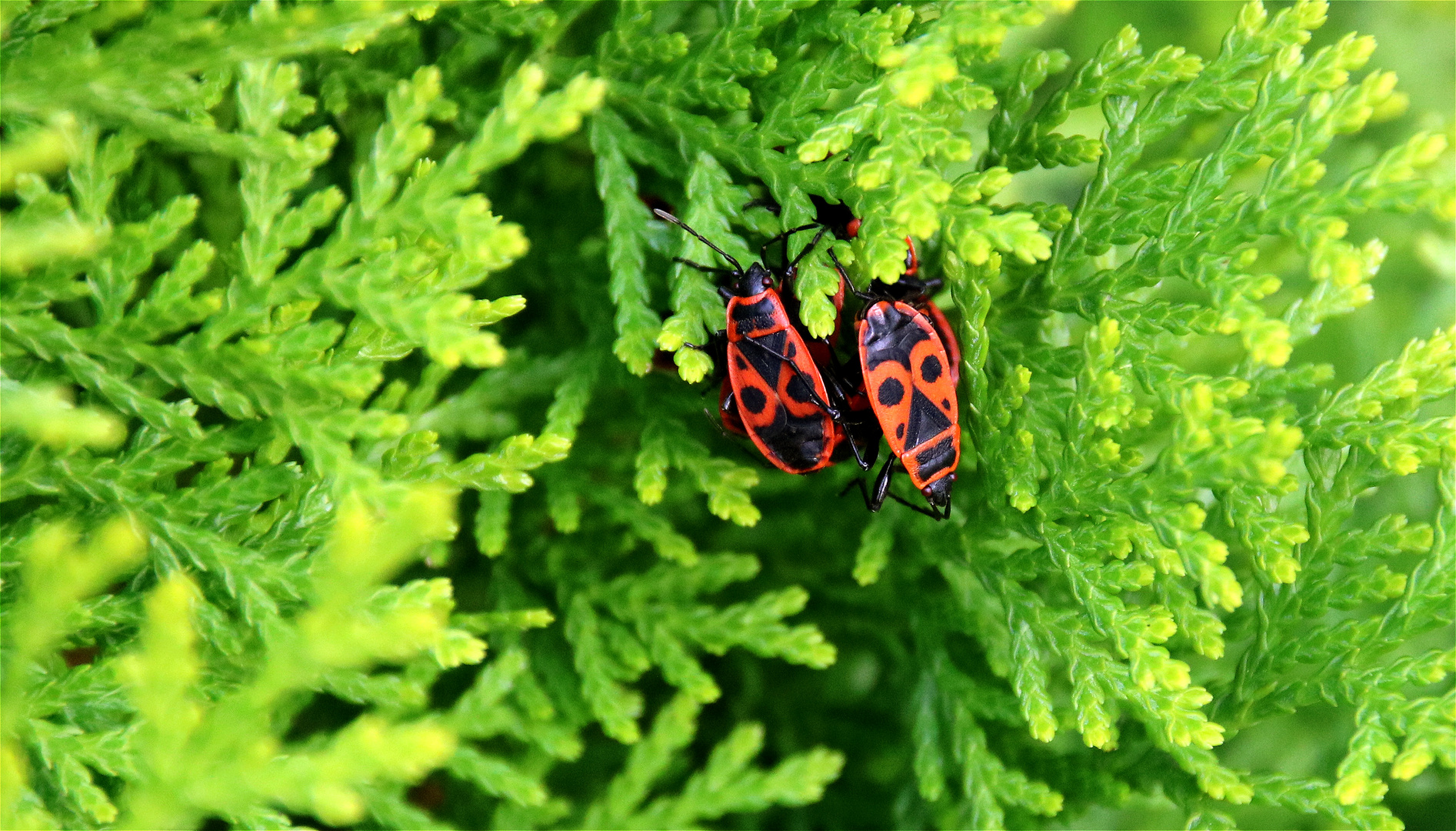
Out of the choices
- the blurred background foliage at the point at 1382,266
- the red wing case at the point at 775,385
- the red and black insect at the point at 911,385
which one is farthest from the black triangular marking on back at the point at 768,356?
the blurred background foliage at the point at 1382,266

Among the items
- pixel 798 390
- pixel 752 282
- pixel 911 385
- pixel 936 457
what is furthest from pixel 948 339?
pixel 752 282

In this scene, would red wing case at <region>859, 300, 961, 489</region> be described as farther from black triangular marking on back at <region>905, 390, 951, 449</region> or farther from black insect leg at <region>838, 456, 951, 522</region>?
black insect leg at <region>838, 456, 951, 522</region>

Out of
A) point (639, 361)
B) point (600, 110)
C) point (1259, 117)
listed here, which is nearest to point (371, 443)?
point (639, 361)

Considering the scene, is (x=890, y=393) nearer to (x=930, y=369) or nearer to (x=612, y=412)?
(x=930, y=369)

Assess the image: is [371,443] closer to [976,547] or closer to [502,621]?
[502,621]

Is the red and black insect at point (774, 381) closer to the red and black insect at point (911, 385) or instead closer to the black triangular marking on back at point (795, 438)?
the black triangular marking on back at point (795, 438)

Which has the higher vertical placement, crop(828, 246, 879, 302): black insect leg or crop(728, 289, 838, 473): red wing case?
crop(828, 246, 879, 302): black insect leg

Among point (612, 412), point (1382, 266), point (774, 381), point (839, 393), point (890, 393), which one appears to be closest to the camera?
point (890, 393)

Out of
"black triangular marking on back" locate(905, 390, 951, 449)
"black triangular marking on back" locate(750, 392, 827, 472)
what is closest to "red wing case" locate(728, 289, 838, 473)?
"black triangular marking on back" locate(750, 392, 827, 472)
